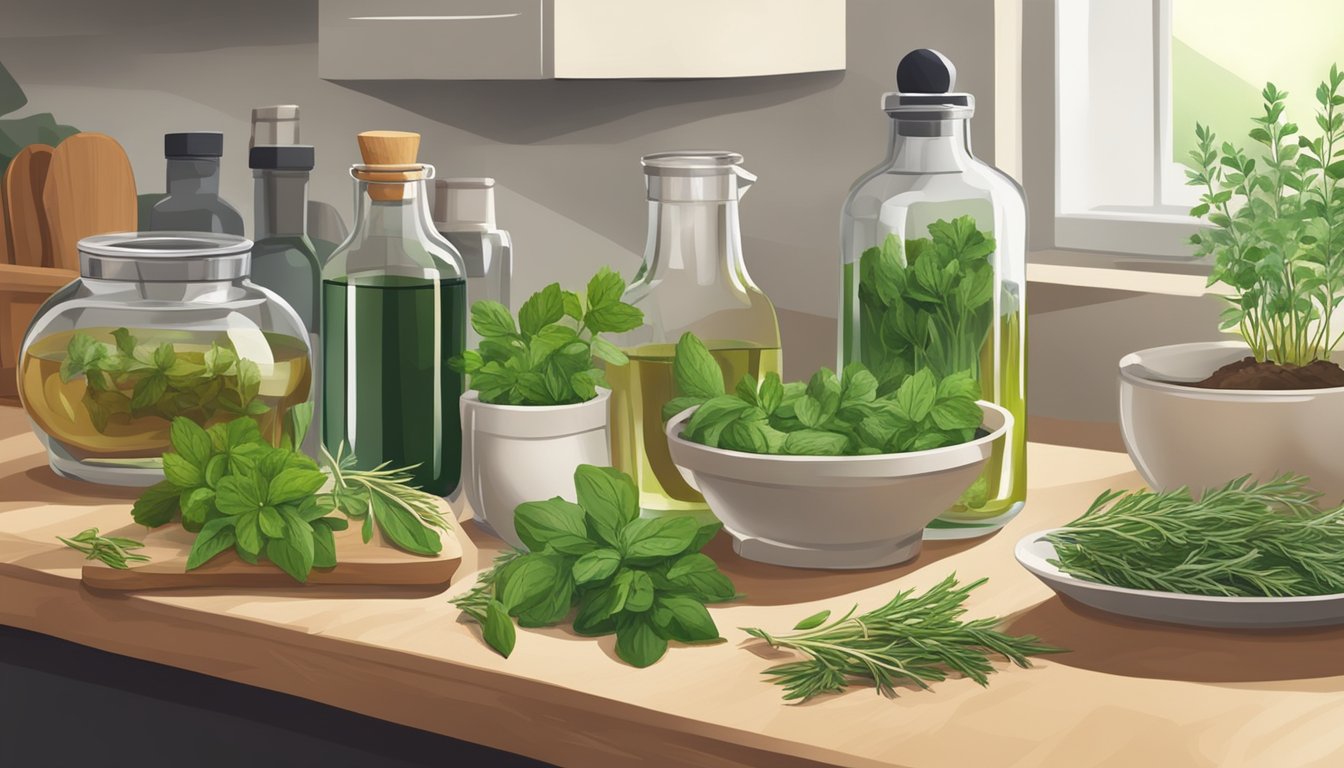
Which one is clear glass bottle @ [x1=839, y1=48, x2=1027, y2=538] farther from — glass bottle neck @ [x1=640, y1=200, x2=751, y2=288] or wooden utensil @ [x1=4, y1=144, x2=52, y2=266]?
wooden utensil @ [x1=4, y1=144, x2=52, y2=266]

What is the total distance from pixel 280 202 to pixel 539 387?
1.36 feet

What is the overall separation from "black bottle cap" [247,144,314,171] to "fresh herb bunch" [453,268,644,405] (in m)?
0.36

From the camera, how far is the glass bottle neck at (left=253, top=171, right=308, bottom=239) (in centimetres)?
128

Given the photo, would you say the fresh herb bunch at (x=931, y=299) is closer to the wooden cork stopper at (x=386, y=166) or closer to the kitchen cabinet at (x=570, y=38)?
the wooden cork stopper at (x=386, y=166)

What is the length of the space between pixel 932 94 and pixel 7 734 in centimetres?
81

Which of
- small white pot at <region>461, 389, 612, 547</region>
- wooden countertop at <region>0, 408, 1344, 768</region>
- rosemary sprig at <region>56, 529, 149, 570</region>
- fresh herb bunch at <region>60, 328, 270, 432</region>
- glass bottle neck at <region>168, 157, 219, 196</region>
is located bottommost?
wooden countertop at <region>0, 408, 1344, 768</region>

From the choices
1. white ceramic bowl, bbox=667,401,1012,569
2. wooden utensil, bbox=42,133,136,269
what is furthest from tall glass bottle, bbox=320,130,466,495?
wooden utensil, bbox=42,133,136,269

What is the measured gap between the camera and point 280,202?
129 centimetres

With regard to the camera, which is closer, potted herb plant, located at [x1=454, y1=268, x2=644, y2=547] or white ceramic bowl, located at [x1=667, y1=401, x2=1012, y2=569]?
white ceramic bowl, located at [x1=667, y1=401, x2=1012, y2=569]

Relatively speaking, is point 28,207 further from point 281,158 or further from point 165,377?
point 165,377

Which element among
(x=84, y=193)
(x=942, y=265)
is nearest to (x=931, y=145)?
(x=942, y=265)

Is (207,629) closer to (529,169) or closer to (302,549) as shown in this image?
(302,549)

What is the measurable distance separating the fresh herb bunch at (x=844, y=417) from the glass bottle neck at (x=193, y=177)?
77 centimetres

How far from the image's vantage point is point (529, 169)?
2.00m
